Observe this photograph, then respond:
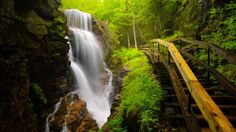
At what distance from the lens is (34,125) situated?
11.1 m

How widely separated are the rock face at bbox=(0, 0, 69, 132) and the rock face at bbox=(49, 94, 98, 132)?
63 cm

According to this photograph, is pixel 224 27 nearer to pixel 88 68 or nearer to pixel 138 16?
pixel 88 68

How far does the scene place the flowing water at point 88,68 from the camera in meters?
17.1

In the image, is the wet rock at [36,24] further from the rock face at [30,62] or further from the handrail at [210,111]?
the handrail at [210,111]

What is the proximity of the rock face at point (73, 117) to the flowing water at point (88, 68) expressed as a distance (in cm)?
44

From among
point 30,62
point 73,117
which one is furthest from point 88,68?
point 30,62

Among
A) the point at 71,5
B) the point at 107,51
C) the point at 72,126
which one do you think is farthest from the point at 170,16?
the point at 71,5

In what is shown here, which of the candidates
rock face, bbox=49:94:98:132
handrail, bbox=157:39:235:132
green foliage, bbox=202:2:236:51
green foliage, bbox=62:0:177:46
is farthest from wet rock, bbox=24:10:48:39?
handrail, bbox=157:39:235:132

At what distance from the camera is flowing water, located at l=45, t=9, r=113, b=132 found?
672 inches

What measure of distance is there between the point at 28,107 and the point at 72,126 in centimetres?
369

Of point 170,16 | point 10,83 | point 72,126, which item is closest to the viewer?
point 10,83

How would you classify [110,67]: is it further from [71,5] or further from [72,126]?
[71,5]

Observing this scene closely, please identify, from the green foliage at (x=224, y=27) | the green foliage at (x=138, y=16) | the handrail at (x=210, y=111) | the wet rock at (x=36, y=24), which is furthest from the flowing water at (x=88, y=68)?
the handrail at (x=210, y=111)

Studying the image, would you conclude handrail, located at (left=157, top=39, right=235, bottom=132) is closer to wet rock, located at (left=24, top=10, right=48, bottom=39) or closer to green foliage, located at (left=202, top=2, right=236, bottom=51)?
green foliage, located at (left=202, top=2, right=236, bottom=51)
